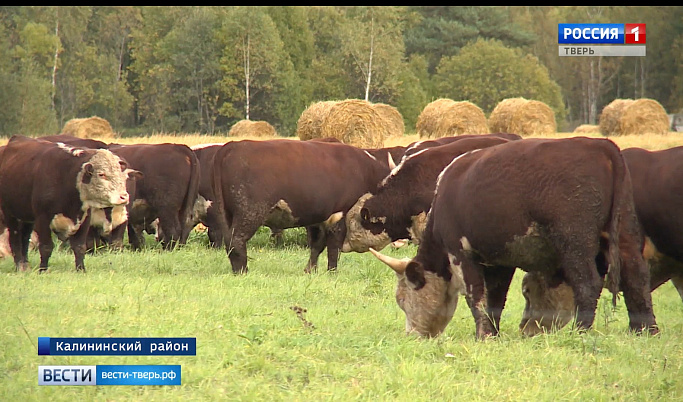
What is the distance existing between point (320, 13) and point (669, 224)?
43.1m

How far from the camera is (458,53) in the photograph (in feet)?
167

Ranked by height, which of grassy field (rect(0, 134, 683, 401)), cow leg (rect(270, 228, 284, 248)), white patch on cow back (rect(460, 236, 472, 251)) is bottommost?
cow leg (rect(270, 228, 284, 248))

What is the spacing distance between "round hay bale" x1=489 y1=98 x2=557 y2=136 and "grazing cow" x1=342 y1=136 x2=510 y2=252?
50.6ft

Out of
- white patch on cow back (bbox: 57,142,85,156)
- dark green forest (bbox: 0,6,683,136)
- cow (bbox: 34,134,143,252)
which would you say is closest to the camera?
white patch on cow back (bbox: 57,142,85,156)

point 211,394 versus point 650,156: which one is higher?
point 650,156

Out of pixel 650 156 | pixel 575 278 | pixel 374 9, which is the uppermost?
pixel 374 9

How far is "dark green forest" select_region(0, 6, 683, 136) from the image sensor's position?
40.5m

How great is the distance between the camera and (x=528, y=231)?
6.67 meters

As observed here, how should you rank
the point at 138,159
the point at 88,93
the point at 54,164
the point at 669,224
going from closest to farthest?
the point at 669,224
the point at 54,164
the point at 138,159
the point at 88,93

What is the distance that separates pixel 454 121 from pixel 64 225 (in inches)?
576

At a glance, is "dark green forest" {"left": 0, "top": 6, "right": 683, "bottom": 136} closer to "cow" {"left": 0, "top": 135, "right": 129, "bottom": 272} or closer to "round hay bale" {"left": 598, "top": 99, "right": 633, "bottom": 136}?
"round hay bale" {"left": 598, "top": 99, "right": 633, "bottom": 136}

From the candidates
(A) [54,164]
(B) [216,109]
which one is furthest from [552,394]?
(B) [216,109]

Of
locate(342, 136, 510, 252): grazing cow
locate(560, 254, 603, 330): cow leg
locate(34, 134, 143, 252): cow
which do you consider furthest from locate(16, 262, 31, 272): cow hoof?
locate(560, 254, 603, 330): cow leg

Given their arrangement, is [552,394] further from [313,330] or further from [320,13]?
[320,13]
